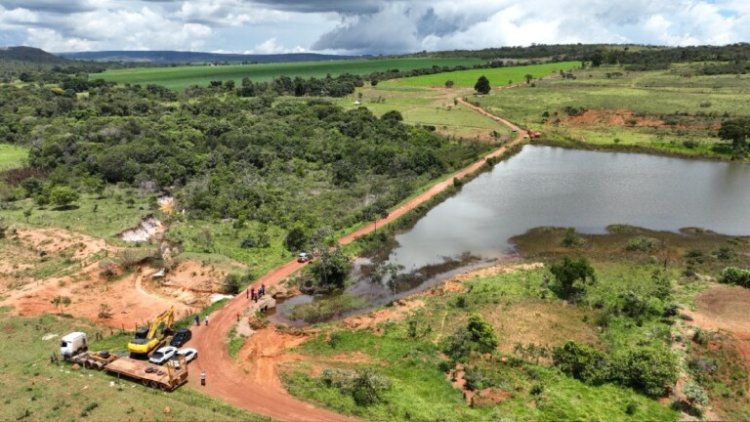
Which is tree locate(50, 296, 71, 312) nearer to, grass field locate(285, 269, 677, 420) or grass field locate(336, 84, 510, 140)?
grass field locate(285, 269, 677, 420)

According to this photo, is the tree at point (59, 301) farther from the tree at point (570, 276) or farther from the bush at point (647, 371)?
the bush at point (647, 371)

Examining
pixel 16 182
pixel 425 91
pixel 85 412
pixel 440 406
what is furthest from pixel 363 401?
pixel 425 91

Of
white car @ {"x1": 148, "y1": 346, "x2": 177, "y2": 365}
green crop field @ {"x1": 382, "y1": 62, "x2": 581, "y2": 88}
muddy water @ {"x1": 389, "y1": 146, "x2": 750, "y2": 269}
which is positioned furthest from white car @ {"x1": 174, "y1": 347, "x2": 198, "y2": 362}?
green crop field @ {"x1": 382, "y1": 62, "x2": 581, "y2": 88}

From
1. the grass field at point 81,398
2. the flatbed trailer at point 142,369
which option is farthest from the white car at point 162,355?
the grass field at point 81,398

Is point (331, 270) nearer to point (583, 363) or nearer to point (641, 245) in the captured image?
point (583, 363)

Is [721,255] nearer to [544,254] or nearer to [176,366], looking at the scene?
[544,254]
